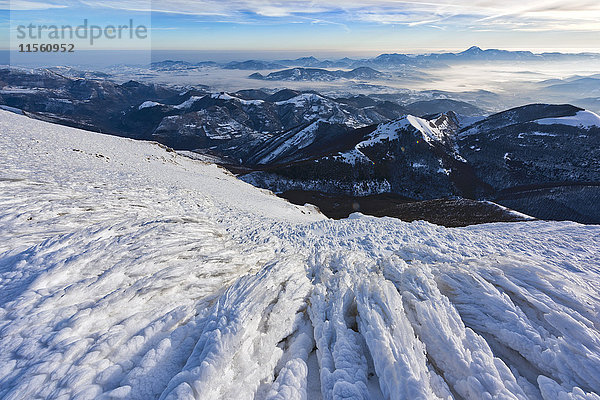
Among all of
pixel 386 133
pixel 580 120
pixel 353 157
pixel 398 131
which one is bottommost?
pixel 353 157

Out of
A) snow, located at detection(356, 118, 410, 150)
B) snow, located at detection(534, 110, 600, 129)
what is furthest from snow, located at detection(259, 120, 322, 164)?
snow, located at detection(534, 110, 600, 129)

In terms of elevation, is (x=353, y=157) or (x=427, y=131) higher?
(x=427, y=131)

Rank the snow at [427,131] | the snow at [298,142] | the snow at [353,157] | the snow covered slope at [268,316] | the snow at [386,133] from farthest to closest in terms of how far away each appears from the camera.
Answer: the snow at [298,142]
the snow at [427,131]
the snow at [386,133]
the snow at [353,157]
the snow covered slope at [268,316]

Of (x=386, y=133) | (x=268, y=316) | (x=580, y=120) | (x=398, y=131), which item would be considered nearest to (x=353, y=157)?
(x=386, y=133)

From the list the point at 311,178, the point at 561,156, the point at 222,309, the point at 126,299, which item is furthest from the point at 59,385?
the point at 561,156

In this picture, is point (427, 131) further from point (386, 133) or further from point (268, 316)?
point (268, 316)

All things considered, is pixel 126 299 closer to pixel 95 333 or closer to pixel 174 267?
pixel 95 333

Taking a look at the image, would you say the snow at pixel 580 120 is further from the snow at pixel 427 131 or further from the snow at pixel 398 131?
the snow at pixel 398 131

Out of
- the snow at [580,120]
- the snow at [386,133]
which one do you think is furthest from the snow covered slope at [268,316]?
the snow at [580,120]
